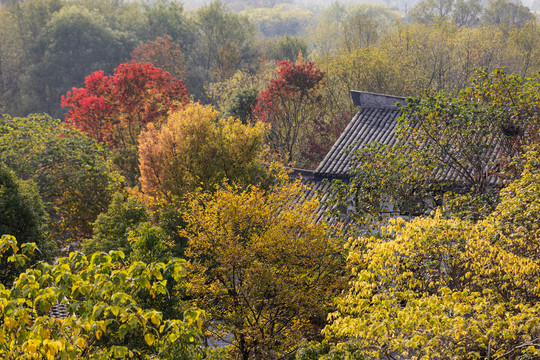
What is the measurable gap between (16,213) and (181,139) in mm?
6476

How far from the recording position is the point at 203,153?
54.5 ft

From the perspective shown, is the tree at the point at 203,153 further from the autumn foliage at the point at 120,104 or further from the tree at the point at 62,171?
the autumn foliage at the point at 120,104

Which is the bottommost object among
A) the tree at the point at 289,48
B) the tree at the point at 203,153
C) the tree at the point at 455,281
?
the tree at the point at 289,48

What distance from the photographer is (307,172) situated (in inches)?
762

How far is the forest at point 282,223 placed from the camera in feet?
20.5

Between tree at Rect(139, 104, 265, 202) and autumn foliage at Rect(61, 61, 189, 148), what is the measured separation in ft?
28.2

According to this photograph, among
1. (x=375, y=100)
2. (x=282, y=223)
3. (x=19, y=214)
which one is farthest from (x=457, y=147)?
(x=19, y=214)

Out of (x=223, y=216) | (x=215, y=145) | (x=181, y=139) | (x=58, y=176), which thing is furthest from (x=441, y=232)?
(x=58, y=176)

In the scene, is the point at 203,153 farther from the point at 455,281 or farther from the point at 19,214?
the point at 455,281

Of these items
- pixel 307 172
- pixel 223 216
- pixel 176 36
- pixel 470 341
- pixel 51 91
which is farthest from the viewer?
pixel 176 36

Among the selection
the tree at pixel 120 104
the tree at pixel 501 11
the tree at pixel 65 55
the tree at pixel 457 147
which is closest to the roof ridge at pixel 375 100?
the tree at pixel 457 147

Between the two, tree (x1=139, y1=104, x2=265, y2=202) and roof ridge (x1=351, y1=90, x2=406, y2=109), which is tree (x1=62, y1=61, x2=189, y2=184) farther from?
roof ridge (x1=351, y1=90, x2=406, y2=109)

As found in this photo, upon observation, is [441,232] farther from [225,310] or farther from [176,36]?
[176,36]

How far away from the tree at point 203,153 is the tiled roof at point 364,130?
299 centimetres
